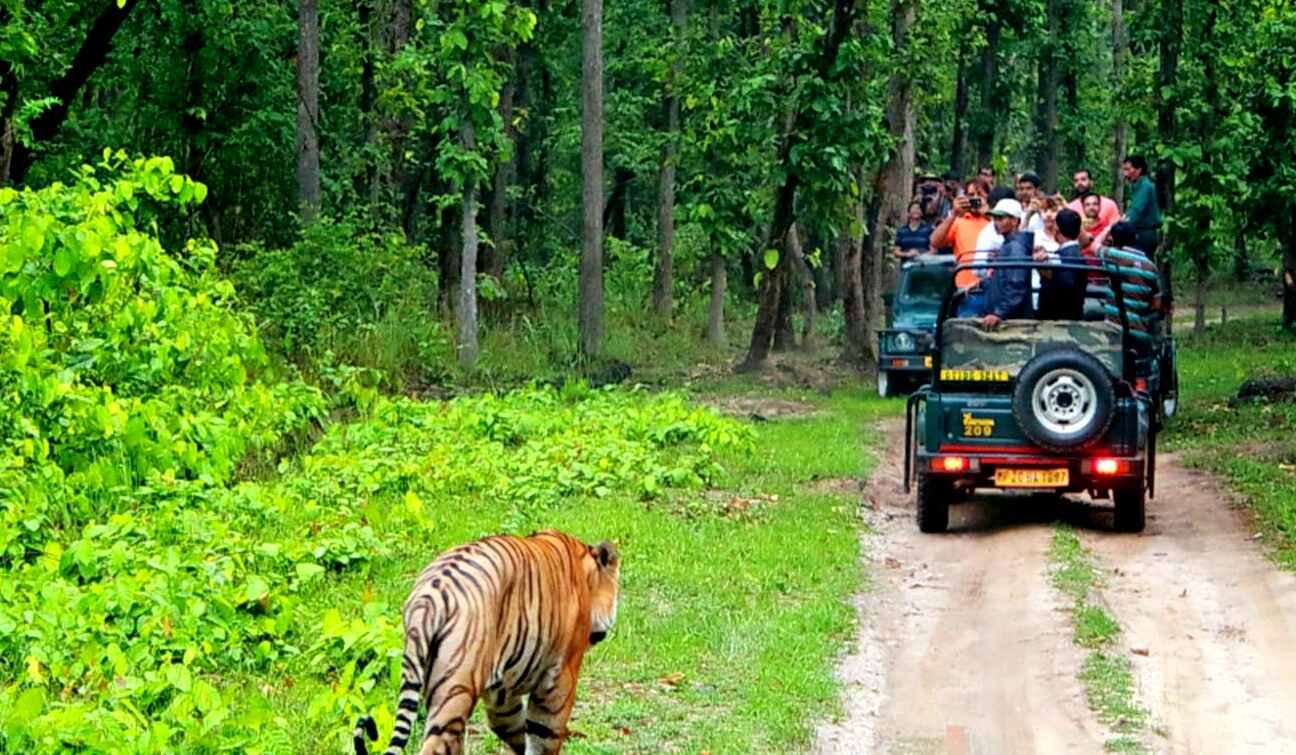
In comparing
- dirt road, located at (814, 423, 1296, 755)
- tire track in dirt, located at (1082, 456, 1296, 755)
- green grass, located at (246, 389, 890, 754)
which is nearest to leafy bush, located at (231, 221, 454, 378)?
green grass, located at (246, 389, 890, 754)

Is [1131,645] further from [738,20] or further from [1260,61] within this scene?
[738,20]

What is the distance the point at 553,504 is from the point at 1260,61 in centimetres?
1975

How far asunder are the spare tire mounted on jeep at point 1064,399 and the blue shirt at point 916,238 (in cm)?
1060

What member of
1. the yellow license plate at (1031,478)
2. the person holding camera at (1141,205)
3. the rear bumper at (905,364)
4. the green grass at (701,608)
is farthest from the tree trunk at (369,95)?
the yellow license plate at (1031,478)

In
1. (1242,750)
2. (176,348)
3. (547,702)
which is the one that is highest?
(176,348)

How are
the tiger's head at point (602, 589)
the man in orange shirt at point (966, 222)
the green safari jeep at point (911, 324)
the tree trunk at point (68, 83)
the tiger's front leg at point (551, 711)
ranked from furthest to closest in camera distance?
the green safari jeep at point (911, 324), the tree trunk at point (68, 83), the man in orange shirt at point (966, 222), the tiger's head at point (602, 589), the tiger's front leg at point (551, 711)

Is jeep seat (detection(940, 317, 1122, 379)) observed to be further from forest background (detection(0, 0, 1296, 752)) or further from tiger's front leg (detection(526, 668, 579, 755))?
tiger's front leg (detection(526, 668, 579, 755))

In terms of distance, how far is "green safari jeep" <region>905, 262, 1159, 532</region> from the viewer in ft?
42.7

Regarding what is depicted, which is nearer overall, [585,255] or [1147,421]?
[1147,421]

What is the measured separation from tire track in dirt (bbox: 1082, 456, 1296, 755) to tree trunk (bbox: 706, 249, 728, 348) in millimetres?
13902

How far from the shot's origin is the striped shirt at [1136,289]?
15797 millimetres

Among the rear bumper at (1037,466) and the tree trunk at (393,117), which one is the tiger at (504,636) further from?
the tree trunk at (393,117)

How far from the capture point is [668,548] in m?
12.2

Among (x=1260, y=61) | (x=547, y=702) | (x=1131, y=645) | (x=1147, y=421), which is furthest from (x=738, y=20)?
(x=547, y=702)
